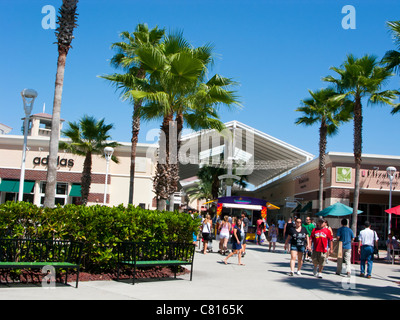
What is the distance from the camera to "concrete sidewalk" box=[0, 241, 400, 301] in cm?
802

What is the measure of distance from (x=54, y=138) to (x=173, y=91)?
4477 millimetres

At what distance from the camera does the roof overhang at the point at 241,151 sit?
1383 inches

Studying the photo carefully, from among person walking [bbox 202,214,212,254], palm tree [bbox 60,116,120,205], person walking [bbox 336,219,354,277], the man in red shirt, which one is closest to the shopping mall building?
palm tree [bbox 60,116,120,205]

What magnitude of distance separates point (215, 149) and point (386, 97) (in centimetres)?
1951

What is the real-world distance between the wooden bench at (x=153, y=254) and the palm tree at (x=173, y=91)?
12.4 ft

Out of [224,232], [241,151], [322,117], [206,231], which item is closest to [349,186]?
[322,117]

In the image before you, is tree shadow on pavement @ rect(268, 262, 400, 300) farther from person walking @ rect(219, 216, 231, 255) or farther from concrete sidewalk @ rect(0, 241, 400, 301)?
person walking @ rect(219, 216, 231, 255)

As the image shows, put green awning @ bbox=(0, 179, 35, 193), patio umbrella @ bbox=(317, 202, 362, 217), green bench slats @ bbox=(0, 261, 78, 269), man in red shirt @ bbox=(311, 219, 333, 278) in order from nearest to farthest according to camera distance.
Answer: green bench slats @ bbox=(0, 261, 78, 269)
man in red shirt @ bbox=(311, 219, 333, 278)
patio umbrella @ bbox=(317, 202, 362, 217)
green awning @ bbox=(0, 179, 35, 193)

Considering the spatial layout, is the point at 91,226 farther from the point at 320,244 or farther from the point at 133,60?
the point at 133,60

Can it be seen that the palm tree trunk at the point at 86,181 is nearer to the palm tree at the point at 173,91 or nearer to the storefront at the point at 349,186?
the palm tree at the point at 173,91

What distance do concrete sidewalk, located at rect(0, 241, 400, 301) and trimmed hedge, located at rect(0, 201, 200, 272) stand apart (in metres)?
0.71
